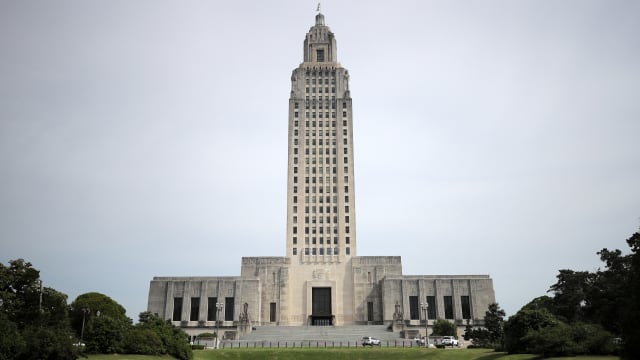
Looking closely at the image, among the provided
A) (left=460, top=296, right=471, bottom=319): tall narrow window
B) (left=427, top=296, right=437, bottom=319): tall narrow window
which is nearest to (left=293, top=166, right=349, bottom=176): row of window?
(left=427, top=296, right=437, bottom=319): tall narrow window

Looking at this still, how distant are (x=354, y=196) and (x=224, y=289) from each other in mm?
23509

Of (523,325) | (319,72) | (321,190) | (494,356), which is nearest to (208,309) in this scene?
(321,190)

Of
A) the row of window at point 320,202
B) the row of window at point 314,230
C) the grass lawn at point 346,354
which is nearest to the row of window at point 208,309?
the row of window at point 314,230

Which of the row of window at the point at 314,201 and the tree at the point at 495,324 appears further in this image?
the row of window at the point at 314,201

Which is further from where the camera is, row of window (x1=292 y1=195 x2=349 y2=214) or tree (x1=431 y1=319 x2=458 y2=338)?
row of window (x1=292 y1=195 x2=349 y2=214)

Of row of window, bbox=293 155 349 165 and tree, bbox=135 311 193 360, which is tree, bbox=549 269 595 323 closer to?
row of window, bbox=293 155 349 165

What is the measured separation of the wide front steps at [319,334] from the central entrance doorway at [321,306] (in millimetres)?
10519

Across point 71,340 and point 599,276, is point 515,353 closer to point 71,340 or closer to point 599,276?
point 599,276

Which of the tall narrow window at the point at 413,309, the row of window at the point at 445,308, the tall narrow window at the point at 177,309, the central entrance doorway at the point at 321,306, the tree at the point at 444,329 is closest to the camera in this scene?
the tree at the point at 444,329

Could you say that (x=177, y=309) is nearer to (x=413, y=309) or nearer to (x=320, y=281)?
(x=320, y=281)

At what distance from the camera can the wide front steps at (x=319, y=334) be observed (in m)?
62.3

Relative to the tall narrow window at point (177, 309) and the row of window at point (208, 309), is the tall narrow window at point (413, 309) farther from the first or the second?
the tall narrow window at point (177, 309)

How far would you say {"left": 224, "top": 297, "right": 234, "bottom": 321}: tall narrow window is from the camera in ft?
252

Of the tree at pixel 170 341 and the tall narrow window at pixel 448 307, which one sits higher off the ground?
the tall narrow window at pixel 448 307
